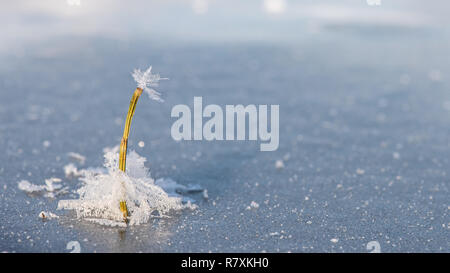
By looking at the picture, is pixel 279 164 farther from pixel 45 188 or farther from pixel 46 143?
pixel 46 143

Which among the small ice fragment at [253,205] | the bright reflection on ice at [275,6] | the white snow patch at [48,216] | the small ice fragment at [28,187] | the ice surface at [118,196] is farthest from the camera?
the bright reflection on ice at [275,6]

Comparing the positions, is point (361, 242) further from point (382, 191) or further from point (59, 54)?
point (59, 54)

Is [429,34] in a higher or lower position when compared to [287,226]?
higher

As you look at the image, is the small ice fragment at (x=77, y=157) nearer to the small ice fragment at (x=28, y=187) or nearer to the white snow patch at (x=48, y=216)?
the small ice fragment at (x=28, y=187)

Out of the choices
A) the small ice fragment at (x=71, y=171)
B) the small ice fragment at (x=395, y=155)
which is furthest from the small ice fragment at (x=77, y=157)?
the small ice fragment at (x=395, y=155)

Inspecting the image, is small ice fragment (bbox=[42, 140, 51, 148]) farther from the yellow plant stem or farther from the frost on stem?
the frost on stem
